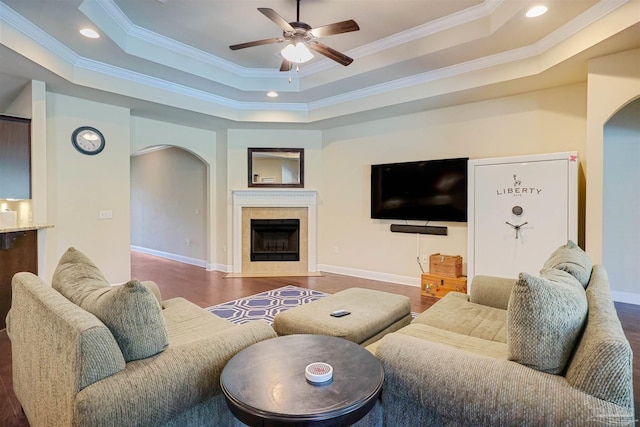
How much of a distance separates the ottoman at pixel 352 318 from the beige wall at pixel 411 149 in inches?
92.9

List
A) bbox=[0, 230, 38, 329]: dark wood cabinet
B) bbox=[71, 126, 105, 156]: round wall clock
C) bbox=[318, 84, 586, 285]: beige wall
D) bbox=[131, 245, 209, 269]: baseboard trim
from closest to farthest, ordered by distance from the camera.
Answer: bbox=[0, 230, 38, 329]: dark wood cabinet → bbox=[318, 84, 586, 285]: beige wall → bbox=[71, 126, 105, 156]: round wall clock → bbox=[131, 245, 209, 269]: baseboard trim

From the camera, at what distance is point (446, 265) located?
456 centimetres

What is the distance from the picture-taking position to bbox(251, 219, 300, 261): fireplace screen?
613 cm

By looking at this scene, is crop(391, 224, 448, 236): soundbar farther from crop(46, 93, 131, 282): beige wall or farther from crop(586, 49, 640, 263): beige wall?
crop(46, 93, 131, 282): beige wall

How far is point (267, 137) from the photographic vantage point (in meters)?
6.18

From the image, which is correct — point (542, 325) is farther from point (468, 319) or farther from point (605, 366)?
point (468, 319)

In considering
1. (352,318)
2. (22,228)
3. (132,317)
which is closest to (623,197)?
(352,318)

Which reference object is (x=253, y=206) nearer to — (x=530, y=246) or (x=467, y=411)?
(x=530, y=246)

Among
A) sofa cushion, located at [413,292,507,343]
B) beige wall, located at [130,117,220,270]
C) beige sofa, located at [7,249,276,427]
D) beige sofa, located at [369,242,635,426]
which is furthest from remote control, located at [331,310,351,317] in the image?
beige wall, located at [130,117,220,270]

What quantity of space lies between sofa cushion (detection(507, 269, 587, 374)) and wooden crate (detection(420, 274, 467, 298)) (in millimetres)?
3113

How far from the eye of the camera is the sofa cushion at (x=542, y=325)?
129cm

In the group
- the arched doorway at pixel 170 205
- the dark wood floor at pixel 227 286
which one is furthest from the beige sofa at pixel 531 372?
the arched doorway at pixel 170 205

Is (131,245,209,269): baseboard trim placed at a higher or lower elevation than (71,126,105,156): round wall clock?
lower

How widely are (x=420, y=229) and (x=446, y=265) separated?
27.6 inches
